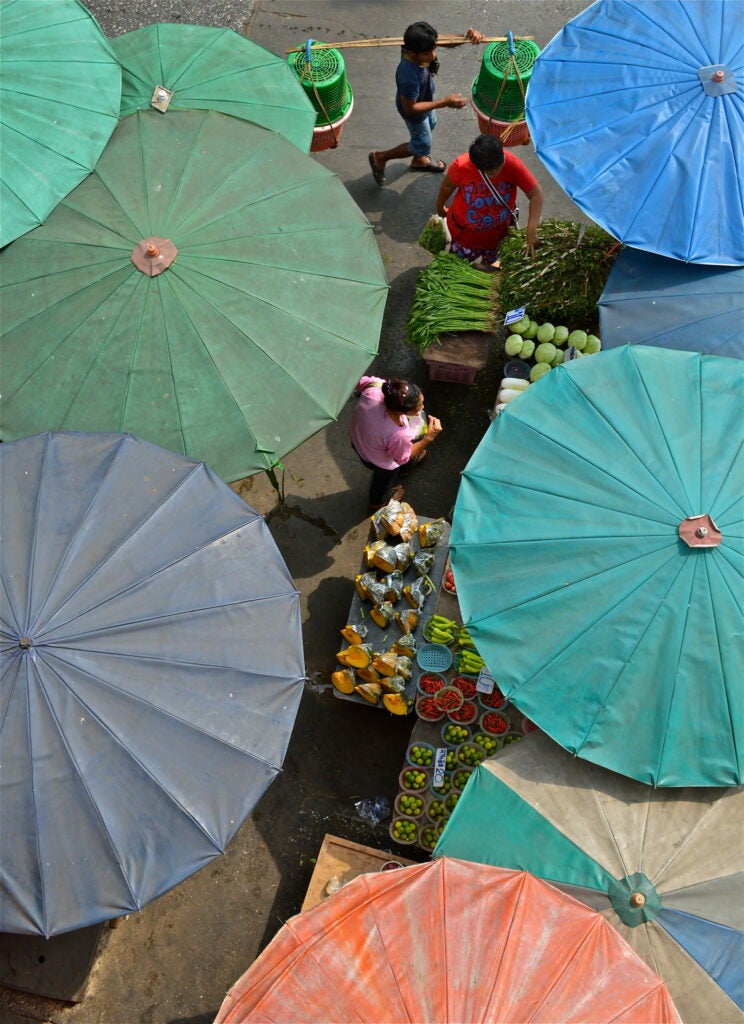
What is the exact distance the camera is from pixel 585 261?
559 cm

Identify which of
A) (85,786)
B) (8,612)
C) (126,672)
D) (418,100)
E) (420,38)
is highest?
(418,100)

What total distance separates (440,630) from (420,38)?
463cm

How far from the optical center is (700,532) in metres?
3.48

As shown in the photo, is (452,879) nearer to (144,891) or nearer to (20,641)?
(144,891)

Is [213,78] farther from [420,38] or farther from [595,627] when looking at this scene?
[595,627]

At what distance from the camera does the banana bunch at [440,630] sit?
502 centimetres

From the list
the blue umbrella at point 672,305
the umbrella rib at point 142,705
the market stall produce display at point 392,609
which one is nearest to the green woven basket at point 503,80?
the blue umbrella at point 672,305

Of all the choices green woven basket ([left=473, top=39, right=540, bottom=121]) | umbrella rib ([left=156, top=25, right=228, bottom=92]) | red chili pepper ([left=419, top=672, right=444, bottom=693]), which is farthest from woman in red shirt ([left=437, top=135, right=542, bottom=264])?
red chili pepper ([left=419, top=672, right=444, bottom=693])

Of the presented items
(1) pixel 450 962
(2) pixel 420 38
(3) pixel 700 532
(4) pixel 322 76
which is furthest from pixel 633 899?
(4) pixel 322 76

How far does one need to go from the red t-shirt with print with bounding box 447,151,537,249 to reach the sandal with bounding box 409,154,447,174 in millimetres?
1461

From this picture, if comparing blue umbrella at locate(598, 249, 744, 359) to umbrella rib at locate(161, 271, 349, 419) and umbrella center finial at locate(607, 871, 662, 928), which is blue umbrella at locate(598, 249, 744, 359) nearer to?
umbrella rib at locate(161, 271, 349, 419)

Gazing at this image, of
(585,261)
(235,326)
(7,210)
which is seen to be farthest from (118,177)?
(585,261)

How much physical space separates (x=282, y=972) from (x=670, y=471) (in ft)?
9.17

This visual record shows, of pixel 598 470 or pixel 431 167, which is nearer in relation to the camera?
pixel 598 470
